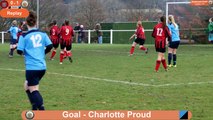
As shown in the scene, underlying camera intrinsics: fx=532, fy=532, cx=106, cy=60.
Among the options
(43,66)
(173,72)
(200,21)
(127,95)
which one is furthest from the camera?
(200,21)

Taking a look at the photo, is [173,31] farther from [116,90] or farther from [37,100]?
[37,100]

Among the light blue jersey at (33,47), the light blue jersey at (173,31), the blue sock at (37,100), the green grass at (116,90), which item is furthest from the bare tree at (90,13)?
the blue sock at (37,100)

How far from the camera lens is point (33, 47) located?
9414 mm

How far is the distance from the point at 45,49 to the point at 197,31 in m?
41.5

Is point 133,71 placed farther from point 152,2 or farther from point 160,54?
point 152,2

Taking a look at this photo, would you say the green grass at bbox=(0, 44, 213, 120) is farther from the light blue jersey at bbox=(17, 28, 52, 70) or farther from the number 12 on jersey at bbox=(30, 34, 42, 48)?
the number 12 on jersey at bbox=(30, 34, 42, 48)

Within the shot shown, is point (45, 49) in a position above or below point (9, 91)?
above

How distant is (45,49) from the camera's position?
9.73 m

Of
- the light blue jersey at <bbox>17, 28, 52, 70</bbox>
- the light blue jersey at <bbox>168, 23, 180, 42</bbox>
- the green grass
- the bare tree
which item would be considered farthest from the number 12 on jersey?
the bare tree

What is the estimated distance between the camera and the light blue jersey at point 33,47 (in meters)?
9.36

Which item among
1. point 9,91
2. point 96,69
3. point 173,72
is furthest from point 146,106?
point 96,69

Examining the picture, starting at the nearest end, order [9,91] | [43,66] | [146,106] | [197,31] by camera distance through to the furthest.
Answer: [43,66] < [146,106] < [9,91] < [197,31]

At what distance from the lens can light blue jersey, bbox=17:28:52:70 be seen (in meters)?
9.36

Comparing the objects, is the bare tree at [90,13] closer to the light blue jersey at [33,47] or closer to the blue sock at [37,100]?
the light blue jersey at [33,47]
